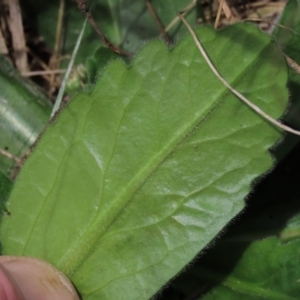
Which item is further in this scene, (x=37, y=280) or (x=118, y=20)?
(x=118, y=20)

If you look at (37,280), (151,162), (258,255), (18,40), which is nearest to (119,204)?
(151,162)

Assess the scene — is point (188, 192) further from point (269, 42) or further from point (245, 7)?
point (245, 7)

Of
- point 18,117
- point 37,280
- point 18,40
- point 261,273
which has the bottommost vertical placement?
point 261,273

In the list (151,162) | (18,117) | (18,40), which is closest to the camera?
(151,162)

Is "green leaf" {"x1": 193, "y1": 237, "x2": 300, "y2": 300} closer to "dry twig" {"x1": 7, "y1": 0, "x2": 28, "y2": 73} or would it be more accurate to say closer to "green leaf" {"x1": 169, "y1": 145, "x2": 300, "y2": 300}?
"green leaf" {"x1": 169, "y1": 145, "x2": 300, "y2": 300}

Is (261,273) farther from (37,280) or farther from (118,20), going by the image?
(118,20)

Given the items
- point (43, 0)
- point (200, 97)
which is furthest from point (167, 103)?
point (43, 0)

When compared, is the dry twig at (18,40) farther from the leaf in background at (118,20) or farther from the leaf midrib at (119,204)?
the leaf midrib at (119,204)
